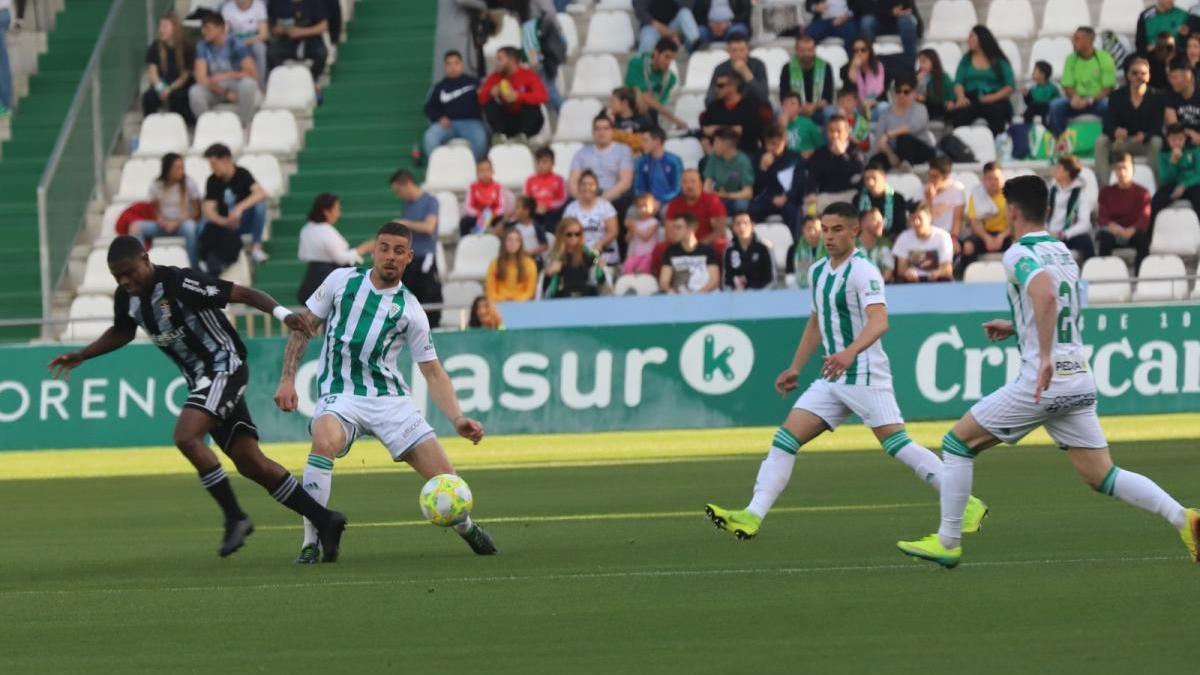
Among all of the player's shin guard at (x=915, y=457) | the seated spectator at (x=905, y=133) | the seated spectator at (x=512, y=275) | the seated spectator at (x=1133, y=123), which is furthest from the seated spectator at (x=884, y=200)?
the player's shin guard at (x=915, y=457)

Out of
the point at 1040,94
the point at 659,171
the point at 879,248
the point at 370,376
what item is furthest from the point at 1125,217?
the point at 370,376

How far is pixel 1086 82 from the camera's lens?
24484mm

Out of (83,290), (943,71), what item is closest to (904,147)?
(943,71)

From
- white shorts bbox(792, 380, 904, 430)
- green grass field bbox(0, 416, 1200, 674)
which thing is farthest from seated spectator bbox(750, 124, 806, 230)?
white shorts bbox(792, 380, 904, 430)

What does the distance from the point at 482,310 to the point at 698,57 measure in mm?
5420

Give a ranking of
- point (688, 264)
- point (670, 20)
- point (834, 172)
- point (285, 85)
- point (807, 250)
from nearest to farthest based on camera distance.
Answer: point (807, 250) < point (688, 264) < point (834, 172) < point (670, 20) < point (285, 85)

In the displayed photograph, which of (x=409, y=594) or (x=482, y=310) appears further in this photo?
(x=482, y=310)

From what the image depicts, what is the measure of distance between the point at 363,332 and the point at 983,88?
14723 mm

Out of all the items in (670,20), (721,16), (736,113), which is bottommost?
(736,113)

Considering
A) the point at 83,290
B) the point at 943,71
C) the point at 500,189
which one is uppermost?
the point at 943,71

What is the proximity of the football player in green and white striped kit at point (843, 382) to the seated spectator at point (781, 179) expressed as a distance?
11690 millimetres

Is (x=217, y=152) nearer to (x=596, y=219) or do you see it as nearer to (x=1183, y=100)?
(x=596, y=219)

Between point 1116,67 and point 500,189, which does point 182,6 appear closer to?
point 500,189

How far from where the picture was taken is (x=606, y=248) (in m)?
24.2
